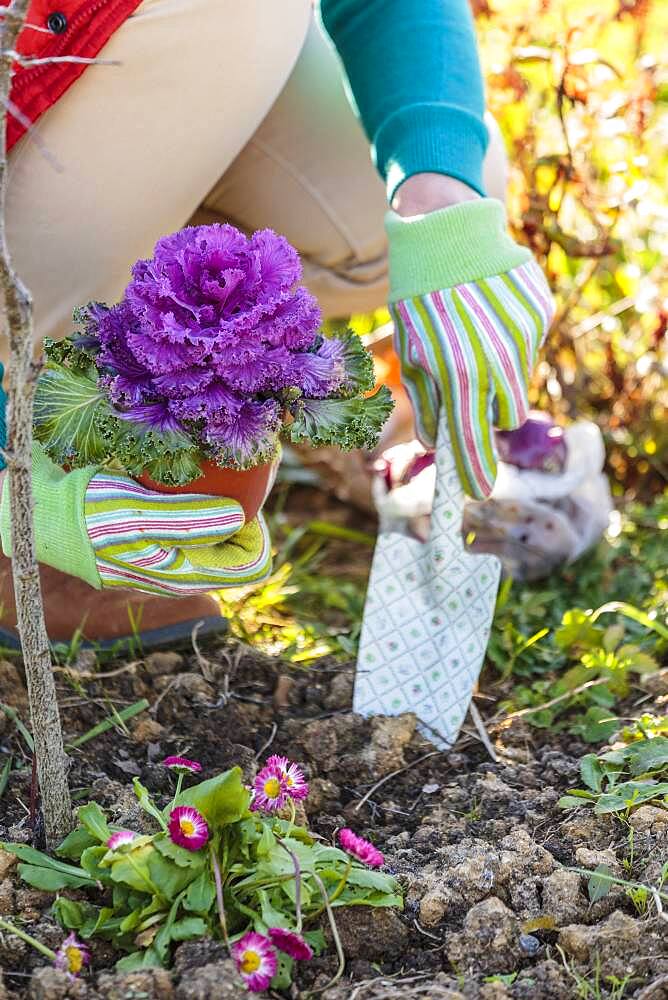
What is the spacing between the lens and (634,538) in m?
2.18

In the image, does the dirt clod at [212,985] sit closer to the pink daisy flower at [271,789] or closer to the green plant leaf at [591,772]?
the pink daisy flower at [271,789]

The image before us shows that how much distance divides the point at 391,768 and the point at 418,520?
26.3 inches

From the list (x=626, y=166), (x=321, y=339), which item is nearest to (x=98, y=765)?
(x=321, y=339)

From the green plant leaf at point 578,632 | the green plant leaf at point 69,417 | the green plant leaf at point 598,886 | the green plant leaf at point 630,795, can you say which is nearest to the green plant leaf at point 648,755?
the green plant leaf at point 630,795

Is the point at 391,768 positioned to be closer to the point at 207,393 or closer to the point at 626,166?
the point at 207,393

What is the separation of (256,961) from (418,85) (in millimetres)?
1143

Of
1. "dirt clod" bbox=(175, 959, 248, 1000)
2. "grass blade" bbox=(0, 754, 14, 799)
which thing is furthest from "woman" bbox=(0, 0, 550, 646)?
"dirt clod" bbox=(175, 959, 248, 1000)

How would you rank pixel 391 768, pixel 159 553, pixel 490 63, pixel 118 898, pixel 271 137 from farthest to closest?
pixel 490 63
pixel 271 137
pixel 391 768
pixel 159 553
pixel 118 898

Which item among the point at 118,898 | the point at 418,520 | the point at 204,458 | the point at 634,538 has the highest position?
the point at 204,458

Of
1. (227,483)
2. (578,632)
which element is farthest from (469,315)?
(578,632)

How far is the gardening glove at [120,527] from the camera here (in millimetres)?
1279

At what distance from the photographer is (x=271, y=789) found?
3.47 feet

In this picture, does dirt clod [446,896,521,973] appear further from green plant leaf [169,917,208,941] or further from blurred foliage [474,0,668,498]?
blurred foliage [474,0,668,498]

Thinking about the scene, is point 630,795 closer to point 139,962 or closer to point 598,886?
point 598,886
